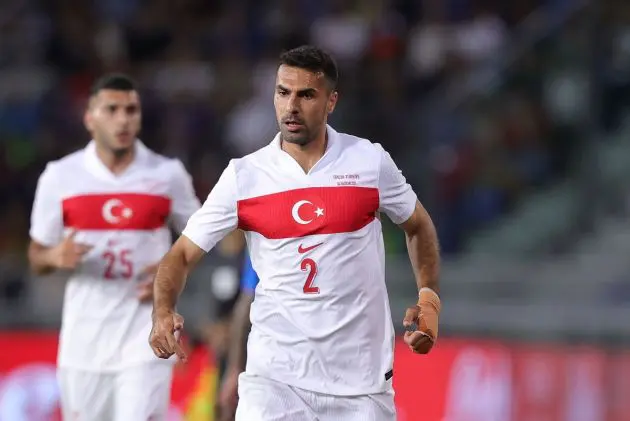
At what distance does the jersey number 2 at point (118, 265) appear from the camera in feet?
25.2

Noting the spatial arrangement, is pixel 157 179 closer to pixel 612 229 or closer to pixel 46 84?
pixel 612 229

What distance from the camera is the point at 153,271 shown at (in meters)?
7.68

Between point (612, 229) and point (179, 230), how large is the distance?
5683 millimetres

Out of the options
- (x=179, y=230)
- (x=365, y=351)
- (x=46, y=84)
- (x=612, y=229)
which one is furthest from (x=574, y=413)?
(x=46, y=84)

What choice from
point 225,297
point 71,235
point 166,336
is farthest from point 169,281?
point 225,297

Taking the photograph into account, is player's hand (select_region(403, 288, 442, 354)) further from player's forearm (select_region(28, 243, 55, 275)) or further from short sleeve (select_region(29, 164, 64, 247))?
short sleeve (select_region(29, 164, 64, 247))

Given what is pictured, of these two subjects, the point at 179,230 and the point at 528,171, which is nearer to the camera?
the point at 179,230

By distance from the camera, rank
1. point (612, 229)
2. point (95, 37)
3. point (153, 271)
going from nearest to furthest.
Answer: point (153, 271) → point (612, 229) → point (95, 37)

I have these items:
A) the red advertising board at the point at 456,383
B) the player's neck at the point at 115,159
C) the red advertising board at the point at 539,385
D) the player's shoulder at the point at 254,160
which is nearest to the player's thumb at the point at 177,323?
the player's shoulder at the point at 254,160

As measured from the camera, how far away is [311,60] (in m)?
6.15

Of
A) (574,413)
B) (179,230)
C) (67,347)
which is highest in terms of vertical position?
(179,230)

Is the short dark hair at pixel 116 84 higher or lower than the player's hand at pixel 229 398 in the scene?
higher

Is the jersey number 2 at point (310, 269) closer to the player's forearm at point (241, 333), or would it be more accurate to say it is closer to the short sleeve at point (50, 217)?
the player's forearm at point (241, 333)

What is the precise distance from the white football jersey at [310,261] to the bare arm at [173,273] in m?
0.05
